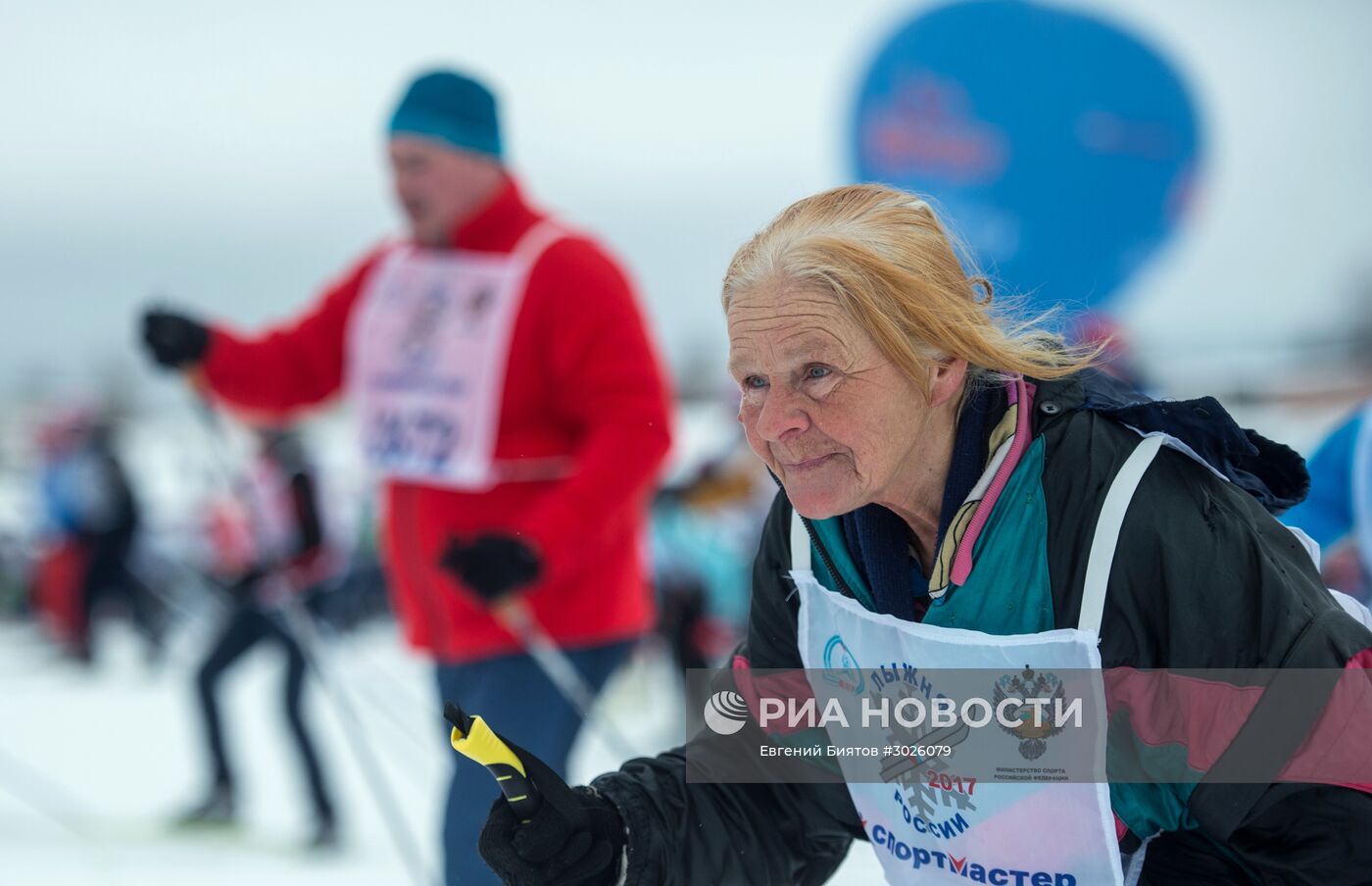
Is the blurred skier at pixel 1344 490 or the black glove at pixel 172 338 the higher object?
the black glove at pixel 172 338

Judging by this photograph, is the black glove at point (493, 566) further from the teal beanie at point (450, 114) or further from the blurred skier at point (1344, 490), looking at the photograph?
the blurred skier at point (1344, 490)

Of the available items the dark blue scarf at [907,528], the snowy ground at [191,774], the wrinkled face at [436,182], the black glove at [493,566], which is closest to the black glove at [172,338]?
the wrinkled face at [436,182]

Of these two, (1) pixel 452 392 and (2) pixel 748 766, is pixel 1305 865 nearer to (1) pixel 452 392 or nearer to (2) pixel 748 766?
(2) pixel 748 766

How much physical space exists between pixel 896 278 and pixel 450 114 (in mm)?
1614

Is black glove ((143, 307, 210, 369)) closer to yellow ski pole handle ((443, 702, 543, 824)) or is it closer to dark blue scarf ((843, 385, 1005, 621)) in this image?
yellow ski pole handle ((443, 702, 543, 824))

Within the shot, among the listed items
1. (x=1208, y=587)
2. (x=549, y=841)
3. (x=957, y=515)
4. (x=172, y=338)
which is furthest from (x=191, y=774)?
(x=1208, y=587)

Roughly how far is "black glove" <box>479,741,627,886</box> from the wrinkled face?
149 cm

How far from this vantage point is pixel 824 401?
126 cm

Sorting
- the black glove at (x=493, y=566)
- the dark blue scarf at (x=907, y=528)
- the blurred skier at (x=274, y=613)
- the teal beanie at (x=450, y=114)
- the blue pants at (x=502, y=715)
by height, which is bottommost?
the blurred skier at (x=274, y=613)

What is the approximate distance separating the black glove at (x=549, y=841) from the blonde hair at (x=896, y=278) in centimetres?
52

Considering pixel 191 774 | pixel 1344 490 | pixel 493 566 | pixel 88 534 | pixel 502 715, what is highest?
pixel 1344 490

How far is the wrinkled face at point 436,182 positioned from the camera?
8.50ft

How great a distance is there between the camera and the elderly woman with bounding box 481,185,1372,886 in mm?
1180

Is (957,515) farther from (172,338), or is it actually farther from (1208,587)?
(172,338)
